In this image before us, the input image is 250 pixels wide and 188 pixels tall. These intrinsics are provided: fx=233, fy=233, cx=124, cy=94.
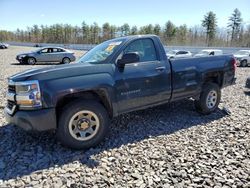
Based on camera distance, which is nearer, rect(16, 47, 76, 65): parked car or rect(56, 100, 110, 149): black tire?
rect(56, 100, 110, 149): black tire

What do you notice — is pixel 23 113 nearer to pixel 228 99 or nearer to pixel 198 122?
pixel 198 122

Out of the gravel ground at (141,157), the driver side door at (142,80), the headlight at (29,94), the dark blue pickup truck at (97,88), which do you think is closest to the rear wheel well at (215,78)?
the dark blue pickup truck at (97,88)

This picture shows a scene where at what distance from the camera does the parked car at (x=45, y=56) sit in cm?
1855

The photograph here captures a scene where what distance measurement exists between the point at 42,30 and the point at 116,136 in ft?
327

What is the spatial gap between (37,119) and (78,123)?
0.64 meters

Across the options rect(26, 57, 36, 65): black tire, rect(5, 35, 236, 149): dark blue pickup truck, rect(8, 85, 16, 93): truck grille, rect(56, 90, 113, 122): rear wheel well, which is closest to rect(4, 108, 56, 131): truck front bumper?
rect(5, 35, 236, 149): dark blue pickup truck

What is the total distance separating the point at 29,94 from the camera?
3.45m

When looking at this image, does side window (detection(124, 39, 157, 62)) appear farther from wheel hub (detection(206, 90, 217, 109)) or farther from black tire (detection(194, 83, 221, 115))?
wheel hub (detection(206, 90, 217, 109))

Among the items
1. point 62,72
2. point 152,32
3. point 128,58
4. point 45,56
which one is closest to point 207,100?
point 128,58

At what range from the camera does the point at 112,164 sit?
3432 mm

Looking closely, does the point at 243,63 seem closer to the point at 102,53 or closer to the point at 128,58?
the point at 102,53

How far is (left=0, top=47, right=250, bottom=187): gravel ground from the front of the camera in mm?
3041

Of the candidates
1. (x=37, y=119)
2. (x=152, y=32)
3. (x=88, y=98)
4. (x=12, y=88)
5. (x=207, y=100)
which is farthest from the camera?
(x=152, y=32)

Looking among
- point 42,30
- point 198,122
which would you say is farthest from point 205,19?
point 198,122
